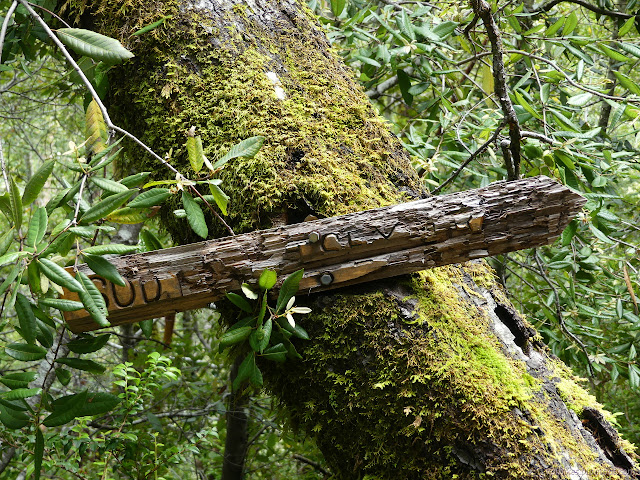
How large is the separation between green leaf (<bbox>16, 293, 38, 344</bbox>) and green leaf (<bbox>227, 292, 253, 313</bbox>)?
45 centimetres

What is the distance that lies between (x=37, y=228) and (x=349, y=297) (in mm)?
757

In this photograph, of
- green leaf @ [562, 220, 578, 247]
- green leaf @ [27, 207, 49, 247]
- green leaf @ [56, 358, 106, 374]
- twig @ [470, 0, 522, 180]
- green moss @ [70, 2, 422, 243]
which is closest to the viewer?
green leaf @ [27, 207, 49, 247]

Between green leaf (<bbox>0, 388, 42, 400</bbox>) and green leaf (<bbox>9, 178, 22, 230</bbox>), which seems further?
green leaf (<bbox>0, 388, 42, 400</bbox>)

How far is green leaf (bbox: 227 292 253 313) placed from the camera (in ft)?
4.44

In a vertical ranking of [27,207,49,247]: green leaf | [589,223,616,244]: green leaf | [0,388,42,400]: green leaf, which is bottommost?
[589,223,616,244]: green leaf

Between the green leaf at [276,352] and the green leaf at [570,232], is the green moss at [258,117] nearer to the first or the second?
the green leaf at [276,352]

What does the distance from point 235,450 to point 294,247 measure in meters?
2.21

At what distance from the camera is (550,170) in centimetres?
182

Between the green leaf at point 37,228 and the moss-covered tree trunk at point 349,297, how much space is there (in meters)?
0.51

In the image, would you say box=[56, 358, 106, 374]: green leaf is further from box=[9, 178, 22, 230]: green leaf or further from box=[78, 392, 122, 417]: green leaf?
box=[9, 178, 22, 230]: green leaf

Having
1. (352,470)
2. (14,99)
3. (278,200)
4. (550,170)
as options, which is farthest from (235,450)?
(14,99)

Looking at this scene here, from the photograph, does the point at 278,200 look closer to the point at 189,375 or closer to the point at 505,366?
the point at 505,366

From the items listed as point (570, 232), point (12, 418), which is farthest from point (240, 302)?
point (570, 232)

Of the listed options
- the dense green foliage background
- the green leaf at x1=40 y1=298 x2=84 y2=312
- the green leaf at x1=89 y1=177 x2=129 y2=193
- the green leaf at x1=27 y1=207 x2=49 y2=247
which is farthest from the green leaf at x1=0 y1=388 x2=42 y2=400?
the green leaf at x1=89 y1=177 x2=129 y2=193
